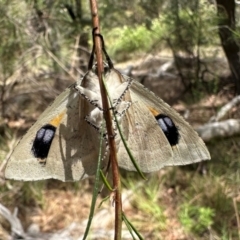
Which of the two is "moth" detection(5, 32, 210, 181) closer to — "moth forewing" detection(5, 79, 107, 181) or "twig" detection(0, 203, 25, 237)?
"moth forewing" detection(5, 79, 107, 181)

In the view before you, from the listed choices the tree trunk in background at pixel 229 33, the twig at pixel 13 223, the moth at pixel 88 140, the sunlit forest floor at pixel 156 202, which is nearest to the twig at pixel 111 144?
the moth at pixel 88 140

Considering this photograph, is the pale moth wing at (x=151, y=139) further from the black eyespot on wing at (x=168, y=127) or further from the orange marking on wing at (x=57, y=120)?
the orange marking on wing at (x=57, y=120)

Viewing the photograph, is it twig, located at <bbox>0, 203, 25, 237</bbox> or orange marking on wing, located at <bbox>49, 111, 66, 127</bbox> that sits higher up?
orange marking on wing, located at <bbox>49, 111, 66, 127</bbox>

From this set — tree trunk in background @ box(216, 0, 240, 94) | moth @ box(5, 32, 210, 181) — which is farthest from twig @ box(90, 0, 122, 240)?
tree trunk in background @ box(216, 0, 240, 94)

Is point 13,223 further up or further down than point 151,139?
further down

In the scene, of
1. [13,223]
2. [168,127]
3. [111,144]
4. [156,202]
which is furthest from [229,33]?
[111,144]

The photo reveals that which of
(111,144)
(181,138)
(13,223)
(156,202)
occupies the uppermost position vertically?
(111,144)

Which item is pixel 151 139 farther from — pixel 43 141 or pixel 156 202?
pixel 156 202
